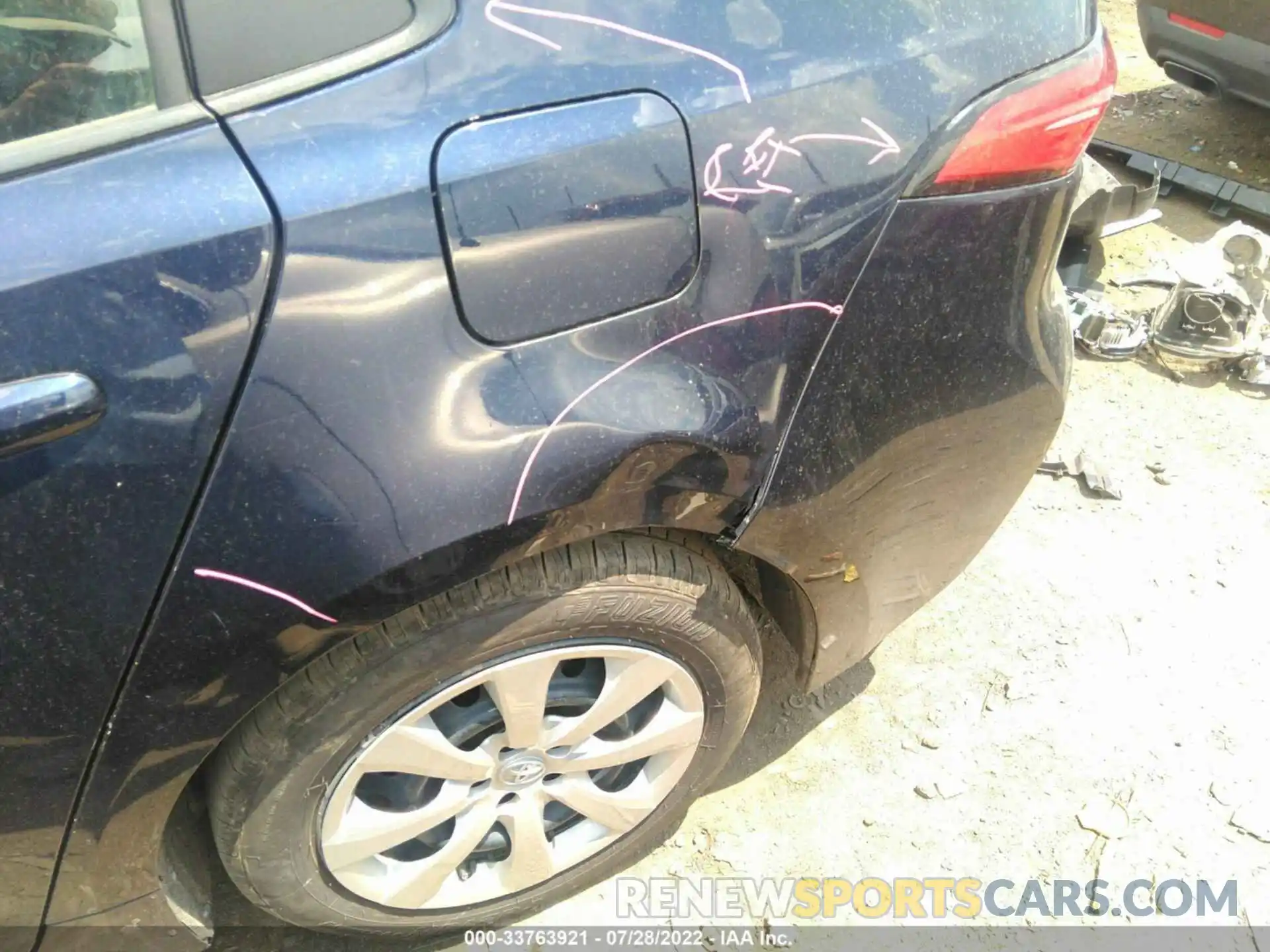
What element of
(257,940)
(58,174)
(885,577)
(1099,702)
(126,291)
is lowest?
(1099,702)

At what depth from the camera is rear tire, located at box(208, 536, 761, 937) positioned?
1300mm

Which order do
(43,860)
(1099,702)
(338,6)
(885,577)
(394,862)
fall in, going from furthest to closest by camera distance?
(1099,702) < (885,577) < (394,862) < (43,860) < (338,6)

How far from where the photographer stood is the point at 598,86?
1.14m

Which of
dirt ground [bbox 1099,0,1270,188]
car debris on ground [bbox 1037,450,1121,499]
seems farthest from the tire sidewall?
dirt ground [bbox 1099,0,1270,188]

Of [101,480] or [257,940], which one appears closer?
[101,480]

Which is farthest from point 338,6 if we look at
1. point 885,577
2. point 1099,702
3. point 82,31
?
point 1099,702

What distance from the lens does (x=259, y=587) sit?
1.12 metres

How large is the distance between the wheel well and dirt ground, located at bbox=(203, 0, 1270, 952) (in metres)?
0.38

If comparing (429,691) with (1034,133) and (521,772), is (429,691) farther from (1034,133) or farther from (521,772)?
(1034,133)

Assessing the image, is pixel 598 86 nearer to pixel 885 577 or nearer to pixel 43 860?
pixel 885 577

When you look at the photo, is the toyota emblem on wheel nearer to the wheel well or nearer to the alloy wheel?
the alloy wheel

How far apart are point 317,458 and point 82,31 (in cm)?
52

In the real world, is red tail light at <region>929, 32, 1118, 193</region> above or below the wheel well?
above

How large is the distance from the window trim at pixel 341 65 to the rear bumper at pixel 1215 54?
382cm
